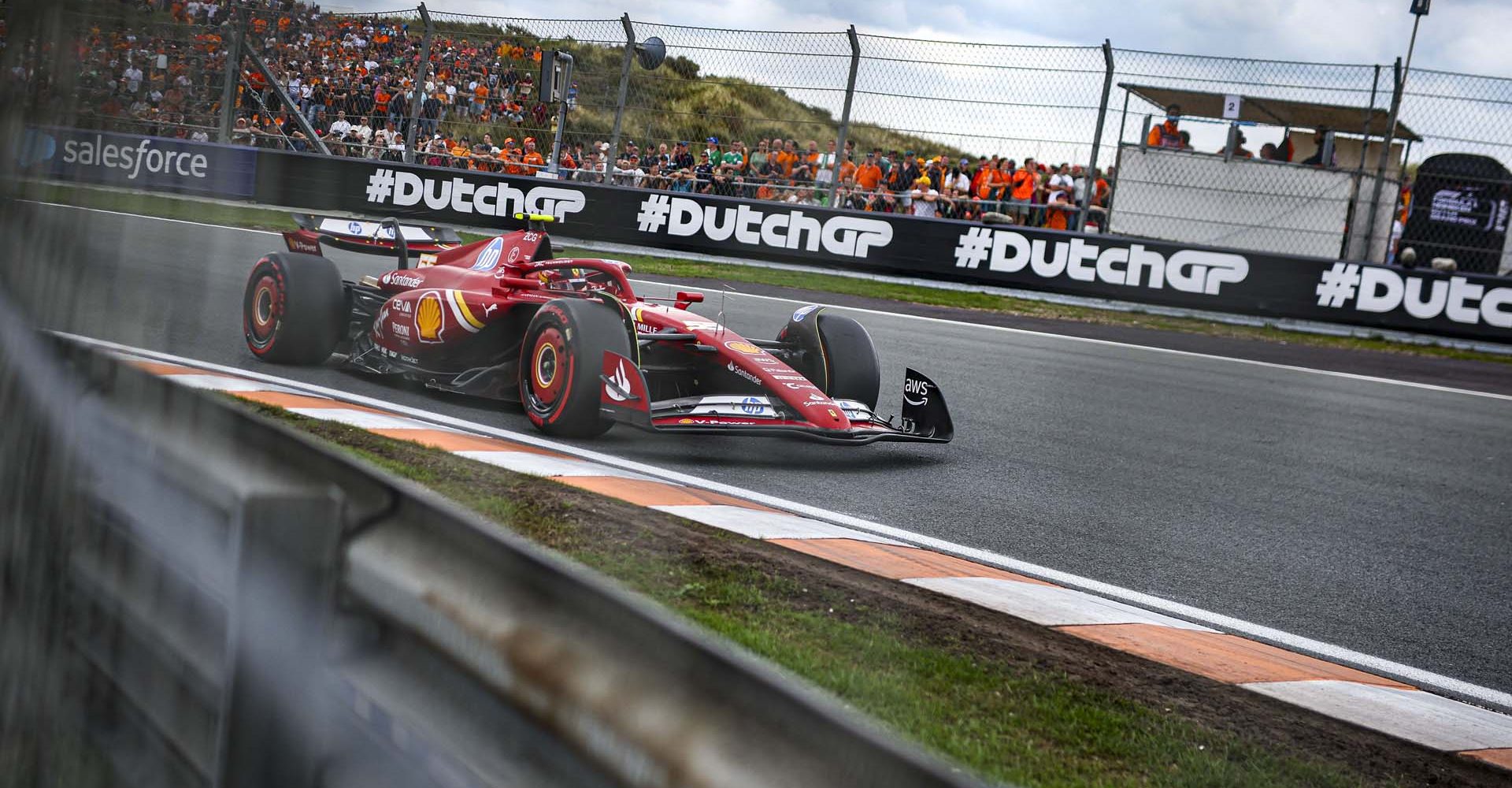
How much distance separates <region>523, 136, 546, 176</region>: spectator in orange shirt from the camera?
17.2 ft

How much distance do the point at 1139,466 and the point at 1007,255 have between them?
269 inches

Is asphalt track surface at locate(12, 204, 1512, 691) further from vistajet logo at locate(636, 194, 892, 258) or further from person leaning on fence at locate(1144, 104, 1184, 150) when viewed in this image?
vistajet logo at locate(636, 194, 892, 258)

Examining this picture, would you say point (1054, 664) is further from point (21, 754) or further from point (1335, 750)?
point (21, 754)

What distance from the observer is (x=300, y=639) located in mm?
1229

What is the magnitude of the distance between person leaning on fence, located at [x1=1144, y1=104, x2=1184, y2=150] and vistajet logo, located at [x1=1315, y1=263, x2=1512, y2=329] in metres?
2.02

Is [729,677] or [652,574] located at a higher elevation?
[729,677]

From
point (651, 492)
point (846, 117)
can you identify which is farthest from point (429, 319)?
point (846, 117)

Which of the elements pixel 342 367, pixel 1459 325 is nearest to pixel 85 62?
pixel 342 367

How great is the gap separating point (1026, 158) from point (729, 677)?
35.3 feet

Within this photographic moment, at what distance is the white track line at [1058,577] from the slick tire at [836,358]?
1318 mm

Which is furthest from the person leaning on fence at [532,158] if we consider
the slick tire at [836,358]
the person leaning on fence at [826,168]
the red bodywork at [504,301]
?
the person leaning on fence at [826,168]

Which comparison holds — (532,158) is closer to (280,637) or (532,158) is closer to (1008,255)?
(280,637)

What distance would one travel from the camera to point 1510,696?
3221 mm

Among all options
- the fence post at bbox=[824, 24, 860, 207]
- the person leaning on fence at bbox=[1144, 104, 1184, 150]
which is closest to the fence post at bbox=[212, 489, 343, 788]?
the fence post at bbox=[824, 24, 860, 207]
